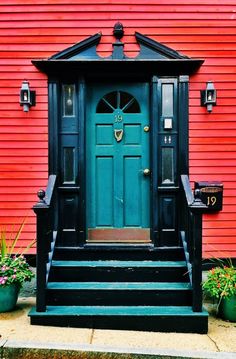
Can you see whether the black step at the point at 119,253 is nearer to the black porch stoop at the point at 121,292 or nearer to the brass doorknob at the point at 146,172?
the black porch stoop at the point at 121,292

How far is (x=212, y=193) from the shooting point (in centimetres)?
548

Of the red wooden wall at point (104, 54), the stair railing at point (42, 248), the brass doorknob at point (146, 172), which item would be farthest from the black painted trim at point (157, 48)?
the stair railing at point (42, 248)

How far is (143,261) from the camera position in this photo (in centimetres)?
512

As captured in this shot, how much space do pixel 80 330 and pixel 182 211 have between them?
2.02 meters

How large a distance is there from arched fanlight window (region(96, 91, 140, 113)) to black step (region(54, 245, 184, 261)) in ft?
6.07

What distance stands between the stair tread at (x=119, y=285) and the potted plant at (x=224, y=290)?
0.88 feet

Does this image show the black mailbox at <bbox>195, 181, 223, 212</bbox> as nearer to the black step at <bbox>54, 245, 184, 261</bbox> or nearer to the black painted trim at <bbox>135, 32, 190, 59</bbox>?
the black step at <bbox>54, 245, 184, 261</bbox>

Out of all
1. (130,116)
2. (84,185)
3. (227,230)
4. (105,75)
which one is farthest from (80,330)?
(105,75)

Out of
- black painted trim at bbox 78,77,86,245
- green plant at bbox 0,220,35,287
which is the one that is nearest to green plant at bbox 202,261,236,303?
black painted trim at bbox 78,77,86,245

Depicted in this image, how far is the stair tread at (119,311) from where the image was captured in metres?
4.31

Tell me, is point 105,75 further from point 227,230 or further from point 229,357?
point 229,357

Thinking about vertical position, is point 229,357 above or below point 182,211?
below

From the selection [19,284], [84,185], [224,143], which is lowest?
[19,284]

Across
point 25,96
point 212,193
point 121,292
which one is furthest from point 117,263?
point 25,96
